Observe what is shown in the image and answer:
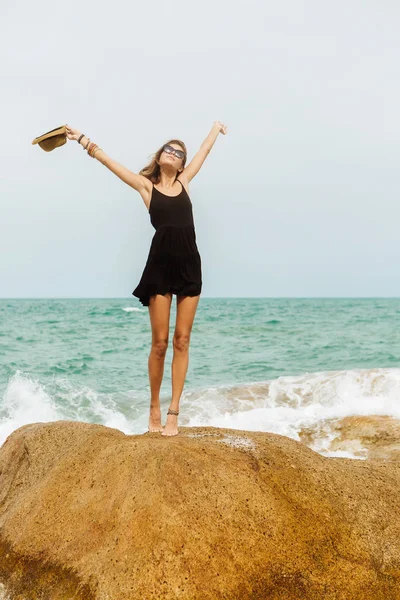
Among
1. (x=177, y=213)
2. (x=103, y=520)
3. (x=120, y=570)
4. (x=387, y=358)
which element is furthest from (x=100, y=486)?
(x=387, y=358)

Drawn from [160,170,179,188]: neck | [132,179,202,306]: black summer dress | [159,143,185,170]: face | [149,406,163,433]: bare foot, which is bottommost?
[149,406,163,433]: bare foot

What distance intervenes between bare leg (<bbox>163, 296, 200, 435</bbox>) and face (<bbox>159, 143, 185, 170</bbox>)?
3.55 feet

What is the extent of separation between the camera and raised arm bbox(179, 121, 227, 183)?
5.24m

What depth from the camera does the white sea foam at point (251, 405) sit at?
28.6 ft

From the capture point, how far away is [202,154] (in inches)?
211

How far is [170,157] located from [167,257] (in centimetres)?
82

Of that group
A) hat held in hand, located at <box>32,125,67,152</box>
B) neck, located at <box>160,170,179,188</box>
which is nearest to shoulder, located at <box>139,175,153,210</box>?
neck, located at <box>160,170,179,188</box>

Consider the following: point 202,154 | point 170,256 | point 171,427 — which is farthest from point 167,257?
point 171,427

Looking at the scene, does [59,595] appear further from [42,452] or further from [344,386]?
[344,386]

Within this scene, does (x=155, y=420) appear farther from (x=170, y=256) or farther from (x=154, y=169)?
(x=154, y=169)

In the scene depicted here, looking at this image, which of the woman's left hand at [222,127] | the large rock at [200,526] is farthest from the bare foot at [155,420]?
the woman's left hand at [222,127]

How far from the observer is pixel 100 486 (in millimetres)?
3857

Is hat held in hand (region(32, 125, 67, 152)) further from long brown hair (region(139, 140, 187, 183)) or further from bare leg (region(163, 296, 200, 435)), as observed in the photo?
bare leg (region(163, 296, 200, 435))

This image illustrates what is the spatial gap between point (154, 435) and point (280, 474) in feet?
3.87
